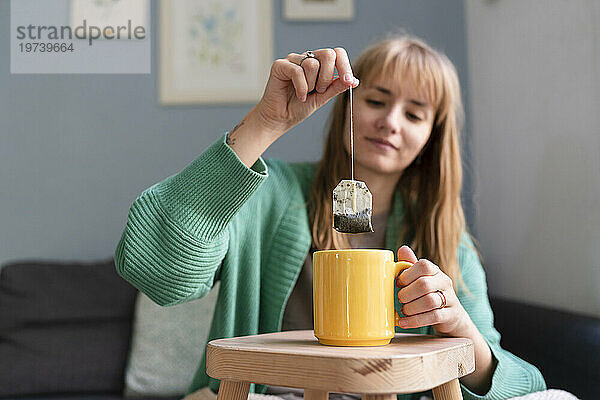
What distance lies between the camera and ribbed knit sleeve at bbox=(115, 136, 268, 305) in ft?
2.66

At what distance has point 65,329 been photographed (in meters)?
1.70

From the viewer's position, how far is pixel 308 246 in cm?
103

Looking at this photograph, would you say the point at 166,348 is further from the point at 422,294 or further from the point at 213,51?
the point at 422,294

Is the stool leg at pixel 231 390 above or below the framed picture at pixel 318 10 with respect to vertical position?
below

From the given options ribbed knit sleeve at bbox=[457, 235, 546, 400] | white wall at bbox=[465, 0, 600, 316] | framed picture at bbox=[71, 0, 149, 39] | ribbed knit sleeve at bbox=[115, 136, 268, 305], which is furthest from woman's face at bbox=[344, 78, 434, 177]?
framed picture at bbox=[71, 0, 149, 39]

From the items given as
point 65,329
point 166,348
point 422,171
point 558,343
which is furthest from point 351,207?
point 65,329

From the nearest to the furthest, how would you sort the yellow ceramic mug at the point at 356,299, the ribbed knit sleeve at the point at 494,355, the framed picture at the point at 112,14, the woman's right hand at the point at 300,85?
the yellow ceramic mug at the point at 356,299 < the woman's right hand at the point at 300,85 < the ribbed knit sleeve at the point at 494,355 < the framed picture at the point at 112,14

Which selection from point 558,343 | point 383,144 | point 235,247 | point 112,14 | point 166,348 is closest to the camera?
point 235,247

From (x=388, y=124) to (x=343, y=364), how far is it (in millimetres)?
620

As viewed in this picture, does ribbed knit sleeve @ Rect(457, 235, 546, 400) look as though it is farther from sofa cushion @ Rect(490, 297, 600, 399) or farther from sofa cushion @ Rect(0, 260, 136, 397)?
sofa cushion @ Rect(0, 260, 136, 397)

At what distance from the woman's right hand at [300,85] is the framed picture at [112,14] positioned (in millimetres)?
1369

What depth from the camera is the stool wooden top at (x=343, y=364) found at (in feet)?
1.75

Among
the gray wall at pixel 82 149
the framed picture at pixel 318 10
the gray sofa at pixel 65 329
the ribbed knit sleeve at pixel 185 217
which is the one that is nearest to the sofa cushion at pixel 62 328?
the gray sofa at pixel 65 329

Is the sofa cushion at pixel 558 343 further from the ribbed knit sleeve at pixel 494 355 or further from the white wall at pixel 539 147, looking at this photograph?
the ribbed knit sleeve at pixel 494 355
